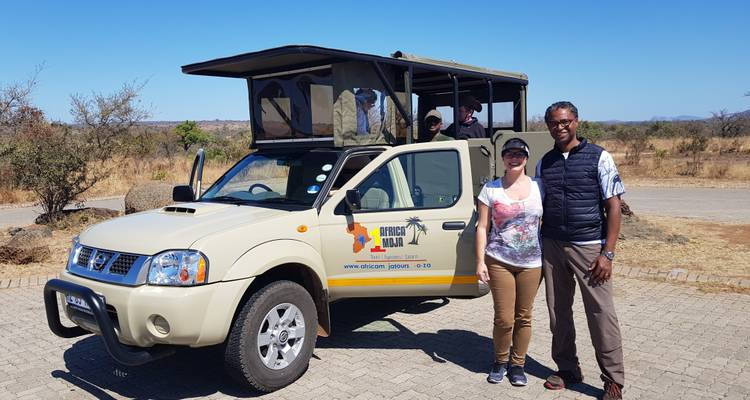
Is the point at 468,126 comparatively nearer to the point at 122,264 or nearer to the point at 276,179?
the point at 276,179

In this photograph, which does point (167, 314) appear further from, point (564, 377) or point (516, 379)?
point (564, 377)

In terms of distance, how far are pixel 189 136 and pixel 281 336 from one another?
1828 inches

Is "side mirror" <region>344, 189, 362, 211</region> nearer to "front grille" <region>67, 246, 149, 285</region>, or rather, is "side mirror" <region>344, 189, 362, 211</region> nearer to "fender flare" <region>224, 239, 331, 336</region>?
"fender flare" <region>224, 239, 331, 336</region>

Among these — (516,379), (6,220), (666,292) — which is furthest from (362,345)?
(6,220)

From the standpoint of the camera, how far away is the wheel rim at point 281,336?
4.21 m

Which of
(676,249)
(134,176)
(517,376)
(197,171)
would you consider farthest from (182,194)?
(134,176)

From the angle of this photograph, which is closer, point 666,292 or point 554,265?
point 554,265

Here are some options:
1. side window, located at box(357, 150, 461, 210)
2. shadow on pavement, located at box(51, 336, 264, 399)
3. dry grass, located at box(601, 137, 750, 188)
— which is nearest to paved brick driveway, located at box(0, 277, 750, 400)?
shadow on pavement, located at box(51, 336, 264, 399)

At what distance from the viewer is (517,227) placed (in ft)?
13.6

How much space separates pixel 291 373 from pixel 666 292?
474 cm

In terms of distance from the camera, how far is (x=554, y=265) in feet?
13.8

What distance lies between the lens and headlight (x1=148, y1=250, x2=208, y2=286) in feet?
12.7

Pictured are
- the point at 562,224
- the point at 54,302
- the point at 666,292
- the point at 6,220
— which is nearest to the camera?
the point at 562,224

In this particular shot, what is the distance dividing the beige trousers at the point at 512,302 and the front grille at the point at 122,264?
2.53m
